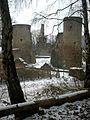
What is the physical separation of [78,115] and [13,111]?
1832mm

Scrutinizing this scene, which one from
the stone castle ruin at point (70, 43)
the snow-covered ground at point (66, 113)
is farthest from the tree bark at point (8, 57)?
the stone castle ruin at point (70, 43)

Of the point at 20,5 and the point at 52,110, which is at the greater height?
the point at 20,5

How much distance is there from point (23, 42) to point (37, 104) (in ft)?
109

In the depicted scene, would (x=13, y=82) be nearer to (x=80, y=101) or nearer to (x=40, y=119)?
(x=40, y=119)

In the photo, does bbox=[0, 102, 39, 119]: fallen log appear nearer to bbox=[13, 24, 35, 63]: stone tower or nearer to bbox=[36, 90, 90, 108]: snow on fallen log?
bbox=[36, 90, 90, 108]: snow on fallen log

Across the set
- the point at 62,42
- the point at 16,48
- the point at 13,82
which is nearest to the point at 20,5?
the point at 13,82

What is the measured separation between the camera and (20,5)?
289 inches

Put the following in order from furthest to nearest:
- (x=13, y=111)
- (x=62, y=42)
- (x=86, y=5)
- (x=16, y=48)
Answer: (x=16, y=48) → (x=62, y=42) → (x=86, y=5) → (x=13, y=111)

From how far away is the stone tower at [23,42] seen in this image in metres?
38.7

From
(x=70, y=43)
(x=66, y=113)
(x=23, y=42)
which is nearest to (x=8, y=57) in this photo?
(x=66, y=113)

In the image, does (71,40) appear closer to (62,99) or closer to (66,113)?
(62,99)

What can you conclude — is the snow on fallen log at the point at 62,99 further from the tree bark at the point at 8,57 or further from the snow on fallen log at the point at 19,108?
the tree bark at the point at 8,57

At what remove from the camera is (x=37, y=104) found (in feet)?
21.0

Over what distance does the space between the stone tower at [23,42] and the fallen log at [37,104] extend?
31219 mm
